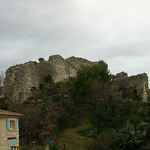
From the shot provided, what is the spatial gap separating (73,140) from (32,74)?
14.4m

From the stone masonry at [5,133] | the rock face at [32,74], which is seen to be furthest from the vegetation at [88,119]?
the stone masonry at [5,133]

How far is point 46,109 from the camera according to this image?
28500 millimetres

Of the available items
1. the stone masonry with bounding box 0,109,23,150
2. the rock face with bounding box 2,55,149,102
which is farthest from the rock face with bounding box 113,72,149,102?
the stone masonry with bounding box 0,109,23,150

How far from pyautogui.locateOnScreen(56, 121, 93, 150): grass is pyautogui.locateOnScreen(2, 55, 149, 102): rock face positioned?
358 inches

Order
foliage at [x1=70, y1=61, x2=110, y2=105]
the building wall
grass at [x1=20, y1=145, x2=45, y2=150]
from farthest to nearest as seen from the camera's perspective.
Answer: foliage at [x1=70, y1=61, x2=110, y2=105] → grass at [x1=20, y1=145, x2=45, y2=150] → the building wall

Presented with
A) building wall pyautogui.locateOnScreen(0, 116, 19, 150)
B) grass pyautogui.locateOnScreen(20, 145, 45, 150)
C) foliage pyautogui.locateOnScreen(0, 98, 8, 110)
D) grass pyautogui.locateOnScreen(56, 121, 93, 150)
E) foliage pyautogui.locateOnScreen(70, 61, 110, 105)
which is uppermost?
foliage pyautogui.locateOnScreen(70, 61, 110, 105)

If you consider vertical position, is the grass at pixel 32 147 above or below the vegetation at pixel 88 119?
below

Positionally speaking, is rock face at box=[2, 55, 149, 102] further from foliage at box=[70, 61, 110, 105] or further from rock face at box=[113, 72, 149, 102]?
foliage at box=[70, 61, 110, 105]

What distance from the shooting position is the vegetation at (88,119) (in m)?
22.3

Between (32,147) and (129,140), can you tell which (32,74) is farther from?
(129,140)

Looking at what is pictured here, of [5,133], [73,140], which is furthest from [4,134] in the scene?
[73,140]

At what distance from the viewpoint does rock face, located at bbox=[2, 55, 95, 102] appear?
109 feet

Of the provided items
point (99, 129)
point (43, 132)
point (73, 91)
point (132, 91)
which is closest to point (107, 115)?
point (99, 129)

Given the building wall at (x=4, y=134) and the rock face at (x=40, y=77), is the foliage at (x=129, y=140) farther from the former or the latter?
the rock face at (x=40, y=77)
